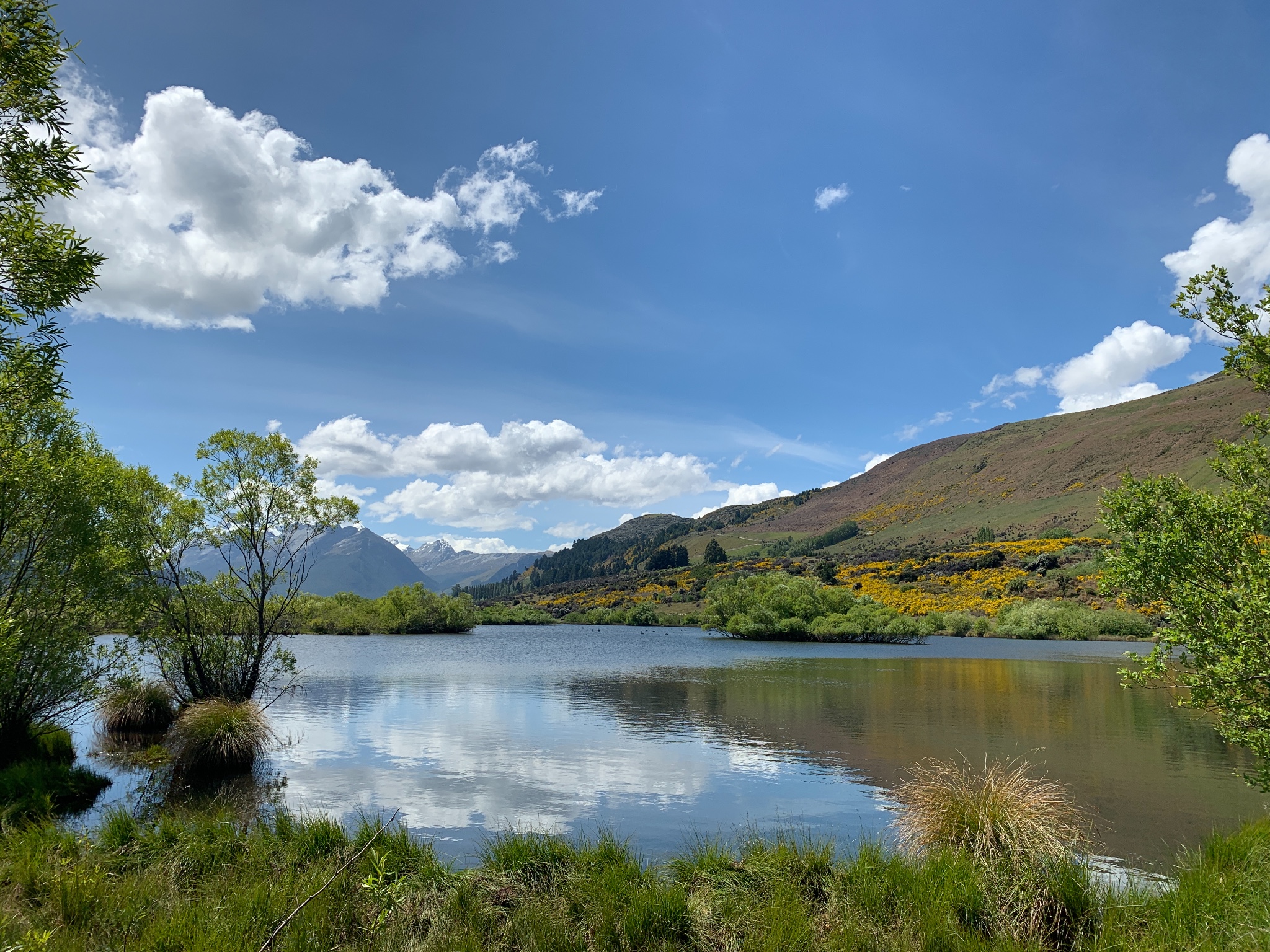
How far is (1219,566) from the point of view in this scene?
10422mm

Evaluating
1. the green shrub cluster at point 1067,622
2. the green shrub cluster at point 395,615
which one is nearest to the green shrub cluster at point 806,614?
the green shrub cluster at point 1067,622

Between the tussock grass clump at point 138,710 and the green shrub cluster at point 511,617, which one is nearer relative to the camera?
the tussock grass clump at point 138,710

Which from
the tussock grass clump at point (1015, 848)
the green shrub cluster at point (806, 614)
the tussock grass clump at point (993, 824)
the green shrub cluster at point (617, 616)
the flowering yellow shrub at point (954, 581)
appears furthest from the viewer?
the green shrub cluster at point (617, 616)

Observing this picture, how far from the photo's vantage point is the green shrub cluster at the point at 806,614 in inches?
3484

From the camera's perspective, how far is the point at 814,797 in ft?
55.3

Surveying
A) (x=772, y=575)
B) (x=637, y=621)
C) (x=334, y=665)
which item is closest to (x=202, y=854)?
(x=334, y=665)

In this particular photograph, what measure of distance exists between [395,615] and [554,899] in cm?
11430

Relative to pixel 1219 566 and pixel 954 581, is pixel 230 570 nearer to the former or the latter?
pixel 1219 566

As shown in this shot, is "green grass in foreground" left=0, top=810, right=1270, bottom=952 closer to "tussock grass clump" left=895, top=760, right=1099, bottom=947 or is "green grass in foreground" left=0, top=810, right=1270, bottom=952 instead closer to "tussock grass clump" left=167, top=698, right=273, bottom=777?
"tussock grass clump" left=895, top=760, right=1099, bottom=947

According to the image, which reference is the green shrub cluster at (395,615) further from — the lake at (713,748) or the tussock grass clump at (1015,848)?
the tussock grass clump at (1015,848)

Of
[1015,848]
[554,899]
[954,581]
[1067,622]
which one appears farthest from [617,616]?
[554,899]

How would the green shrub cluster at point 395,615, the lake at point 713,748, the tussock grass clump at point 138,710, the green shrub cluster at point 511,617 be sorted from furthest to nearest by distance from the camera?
the green shrub cluster at point 511,617 < the green shrub cluster at point 395,615 < the tussock grass clump at point 138,710 < the lake at point 713,748

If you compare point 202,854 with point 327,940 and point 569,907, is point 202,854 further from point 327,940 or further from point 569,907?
point 569,907

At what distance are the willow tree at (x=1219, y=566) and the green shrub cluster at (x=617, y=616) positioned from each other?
13735cm
